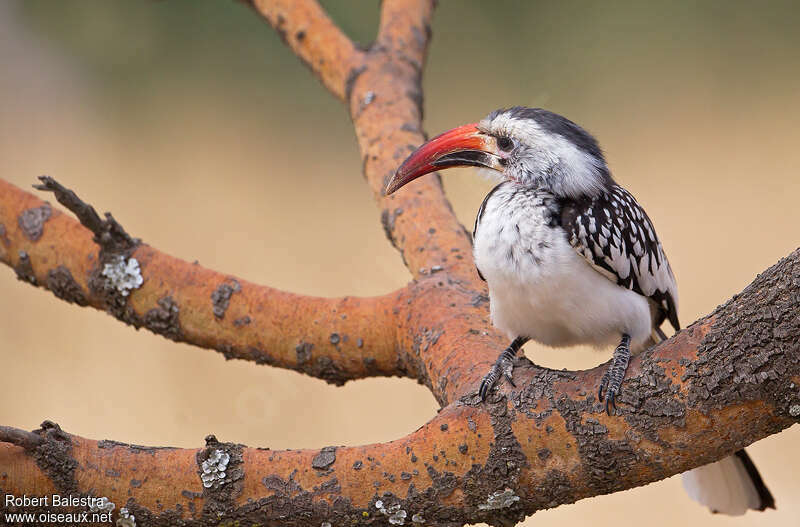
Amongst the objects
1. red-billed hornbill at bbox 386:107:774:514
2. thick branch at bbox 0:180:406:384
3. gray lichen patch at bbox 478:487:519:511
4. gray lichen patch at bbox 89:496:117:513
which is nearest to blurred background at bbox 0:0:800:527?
thick branch at bbox 0:180:406:384

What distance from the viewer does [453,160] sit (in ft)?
4.09

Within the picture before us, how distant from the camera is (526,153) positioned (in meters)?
1.19

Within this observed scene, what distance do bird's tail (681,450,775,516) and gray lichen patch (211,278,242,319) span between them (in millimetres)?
720

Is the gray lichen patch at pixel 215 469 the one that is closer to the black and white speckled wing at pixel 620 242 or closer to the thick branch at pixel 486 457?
the thick branch at pixel 486 457

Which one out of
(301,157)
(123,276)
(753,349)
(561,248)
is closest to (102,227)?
(123,276)

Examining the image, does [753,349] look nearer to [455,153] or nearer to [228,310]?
[455,153]

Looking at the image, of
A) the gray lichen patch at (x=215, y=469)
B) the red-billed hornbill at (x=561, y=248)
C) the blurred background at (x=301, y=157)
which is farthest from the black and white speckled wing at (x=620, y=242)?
the blurred background at (x=301, y=157)

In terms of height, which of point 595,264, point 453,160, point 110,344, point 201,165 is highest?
point 201,165

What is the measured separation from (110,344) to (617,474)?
2117 mm

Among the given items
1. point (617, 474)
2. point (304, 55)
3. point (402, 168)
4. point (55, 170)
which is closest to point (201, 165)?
point (55, 170)

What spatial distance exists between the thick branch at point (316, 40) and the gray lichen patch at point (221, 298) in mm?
651

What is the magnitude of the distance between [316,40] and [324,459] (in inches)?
47.0

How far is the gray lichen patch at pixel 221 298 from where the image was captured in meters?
1.38

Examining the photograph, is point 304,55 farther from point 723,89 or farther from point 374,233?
point 723,89
